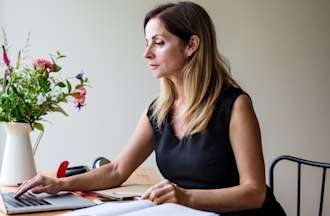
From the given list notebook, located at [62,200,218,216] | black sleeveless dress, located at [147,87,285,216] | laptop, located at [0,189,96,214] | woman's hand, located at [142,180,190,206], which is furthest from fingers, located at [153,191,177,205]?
black sleeveless dress, located at [147,87,285,216]

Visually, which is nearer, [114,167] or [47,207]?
[47,207]

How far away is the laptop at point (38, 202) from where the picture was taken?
1.23 meters

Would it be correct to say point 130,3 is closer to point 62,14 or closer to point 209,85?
point 62,14

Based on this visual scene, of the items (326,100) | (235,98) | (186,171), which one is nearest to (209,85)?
(235,98)

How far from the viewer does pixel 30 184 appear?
1377mm

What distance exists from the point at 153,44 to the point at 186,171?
40 centimetres

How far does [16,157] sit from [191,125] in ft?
1.74

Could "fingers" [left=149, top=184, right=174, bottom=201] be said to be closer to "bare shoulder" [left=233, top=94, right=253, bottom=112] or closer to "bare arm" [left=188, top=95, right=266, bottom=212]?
"bare arm" [left=188, top=95, right=266, bottom=212]

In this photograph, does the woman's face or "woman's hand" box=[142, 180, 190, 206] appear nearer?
"woman's hand" box=[142, 180, 190, 206]

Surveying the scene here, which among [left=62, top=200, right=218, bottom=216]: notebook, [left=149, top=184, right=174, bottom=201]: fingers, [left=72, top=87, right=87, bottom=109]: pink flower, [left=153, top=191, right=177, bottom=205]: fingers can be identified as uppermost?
[left=72, top=87, right=87, bottom=109]: pink flower

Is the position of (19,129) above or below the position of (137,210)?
above

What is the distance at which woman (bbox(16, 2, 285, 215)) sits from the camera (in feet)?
4.78

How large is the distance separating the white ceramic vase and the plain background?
37.8 inches

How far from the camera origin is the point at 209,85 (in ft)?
5.29
